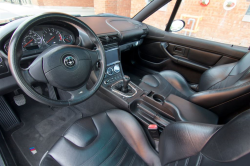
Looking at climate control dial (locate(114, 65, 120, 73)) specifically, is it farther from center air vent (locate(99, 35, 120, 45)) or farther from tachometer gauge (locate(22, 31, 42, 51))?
tachometer gauge (locate(22, 31, 42, 51))

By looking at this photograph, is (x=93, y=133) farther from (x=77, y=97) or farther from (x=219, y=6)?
(x=219, y=6)

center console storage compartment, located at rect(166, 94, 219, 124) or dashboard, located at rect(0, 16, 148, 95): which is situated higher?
dashboard, located at rect(0, 16, 148, 95)

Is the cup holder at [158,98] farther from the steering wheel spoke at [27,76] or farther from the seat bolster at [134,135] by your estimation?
the steering wheel spoke at [27,76]

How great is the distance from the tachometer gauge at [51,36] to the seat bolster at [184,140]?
943 mm

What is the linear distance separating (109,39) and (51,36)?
1.91 ft

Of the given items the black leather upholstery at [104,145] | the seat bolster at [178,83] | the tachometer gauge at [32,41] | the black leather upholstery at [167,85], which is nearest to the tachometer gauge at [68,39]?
the tachometer gauge at [32,41]

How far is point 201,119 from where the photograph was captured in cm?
94

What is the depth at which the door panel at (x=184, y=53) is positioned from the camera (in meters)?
1.71

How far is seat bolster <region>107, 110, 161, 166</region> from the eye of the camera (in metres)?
0.91

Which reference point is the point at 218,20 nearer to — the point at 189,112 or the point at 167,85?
the point at 167,85

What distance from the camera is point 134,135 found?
38.8 inches

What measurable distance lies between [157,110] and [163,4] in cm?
126

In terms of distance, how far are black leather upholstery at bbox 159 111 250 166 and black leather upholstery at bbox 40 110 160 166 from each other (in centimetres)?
25

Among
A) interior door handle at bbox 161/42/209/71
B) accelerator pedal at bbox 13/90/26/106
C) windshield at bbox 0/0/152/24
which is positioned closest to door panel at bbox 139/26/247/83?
interior door handle at bbox 161/42/209/71
